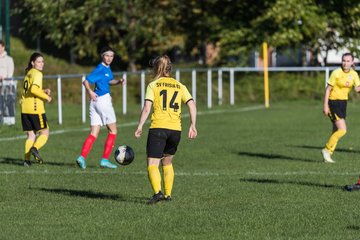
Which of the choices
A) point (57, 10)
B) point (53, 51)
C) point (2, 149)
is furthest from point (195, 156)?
point (53, 51)

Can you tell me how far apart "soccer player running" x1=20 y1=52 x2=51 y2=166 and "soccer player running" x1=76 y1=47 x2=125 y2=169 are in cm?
70

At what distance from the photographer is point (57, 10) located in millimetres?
41281

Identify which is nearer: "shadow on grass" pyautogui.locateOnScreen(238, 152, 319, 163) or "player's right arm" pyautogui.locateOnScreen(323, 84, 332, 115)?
"player's right arm" pyautogui.locateOnScreen(323, 84, 332, 115)

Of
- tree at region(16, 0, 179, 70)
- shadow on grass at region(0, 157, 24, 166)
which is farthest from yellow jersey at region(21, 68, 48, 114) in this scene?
tree at region(16, 0, 179, 70)

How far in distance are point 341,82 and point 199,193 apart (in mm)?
5419

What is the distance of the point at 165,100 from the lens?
40.7ft

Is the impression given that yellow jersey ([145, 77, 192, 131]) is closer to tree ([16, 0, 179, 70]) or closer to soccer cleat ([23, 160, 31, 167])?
soccer cleat ([23, 160, 31, 167])

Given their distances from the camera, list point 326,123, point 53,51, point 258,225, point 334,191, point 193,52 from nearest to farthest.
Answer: point 258,225, point 334,191, point 326,123, point 193,52, point 53,51

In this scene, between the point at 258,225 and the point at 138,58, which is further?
the point at 138,58

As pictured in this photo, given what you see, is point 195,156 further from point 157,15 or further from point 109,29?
point 109,29

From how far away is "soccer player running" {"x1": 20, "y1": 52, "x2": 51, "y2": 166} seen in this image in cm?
1745

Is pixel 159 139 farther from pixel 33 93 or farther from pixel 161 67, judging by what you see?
pixel 33 93

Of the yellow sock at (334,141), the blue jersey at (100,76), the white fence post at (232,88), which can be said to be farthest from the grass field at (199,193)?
the white fence post at (232,88)

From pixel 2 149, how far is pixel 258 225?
10.8 meters
